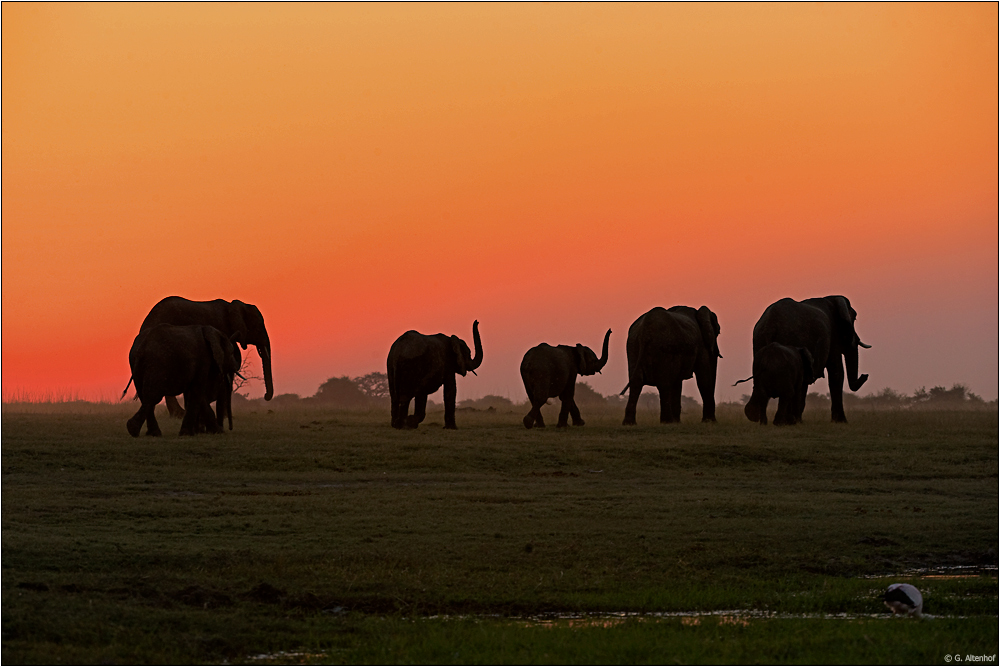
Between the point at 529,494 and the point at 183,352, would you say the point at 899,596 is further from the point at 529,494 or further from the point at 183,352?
the point at 183,352

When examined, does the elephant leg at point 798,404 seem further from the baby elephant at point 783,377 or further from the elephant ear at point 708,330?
the elephant ear at point 708,330

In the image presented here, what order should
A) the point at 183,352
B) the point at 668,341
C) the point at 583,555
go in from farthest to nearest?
the point at 668,341 → the point at 183,352 → the point at 583,555

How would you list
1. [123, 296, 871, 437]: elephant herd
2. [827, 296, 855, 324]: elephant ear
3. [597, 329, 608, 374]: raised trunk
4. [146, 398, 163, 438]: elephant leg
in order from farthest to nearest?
[827, 296, 855, 324]: elephant ear → [597, 329, 608, 374]: raised trunk → [123, 296, 871, 437]: elephant herd → [146, 398, 163, 438]: elephant leg

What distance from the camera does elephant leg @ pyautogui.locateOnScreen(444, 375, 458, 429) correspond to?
29.3 meters

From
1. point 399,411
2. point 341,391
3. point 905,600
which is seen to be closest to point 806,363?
point 399,411

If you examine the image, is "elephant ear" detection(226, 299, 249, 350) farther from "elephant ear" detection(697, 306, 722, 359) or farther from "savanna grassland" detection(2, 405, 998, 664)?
"elephant ear" detection(697, 306, 722, 359)

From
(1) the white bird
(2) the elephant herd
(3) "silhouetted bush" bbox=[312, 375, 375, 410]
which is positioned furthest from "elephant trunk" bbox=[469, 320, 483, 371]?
(3) "silhouetted bush" bbox=[312, 375, 375, 410]

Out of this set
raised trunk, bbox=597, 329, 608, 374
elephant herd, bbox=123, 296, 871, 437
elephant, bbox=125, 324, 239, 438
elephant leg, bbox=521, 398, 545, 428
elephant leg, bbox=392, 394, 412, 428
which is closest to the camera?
elephant, bbox=125, 324, 239, 438

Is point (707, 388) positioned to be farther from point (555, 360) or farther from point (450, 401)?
point (450, 401)

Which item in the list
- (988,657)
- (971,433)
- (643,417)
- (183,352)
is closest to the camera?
(988,657)

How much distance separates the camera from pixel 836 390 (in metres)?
33.1

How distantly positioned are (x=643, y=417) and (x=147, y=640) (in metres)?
27.9

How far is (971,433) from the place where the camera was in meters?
27.9

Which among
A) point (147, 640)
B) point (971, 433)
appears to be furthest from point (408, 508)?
point (971, 433)
